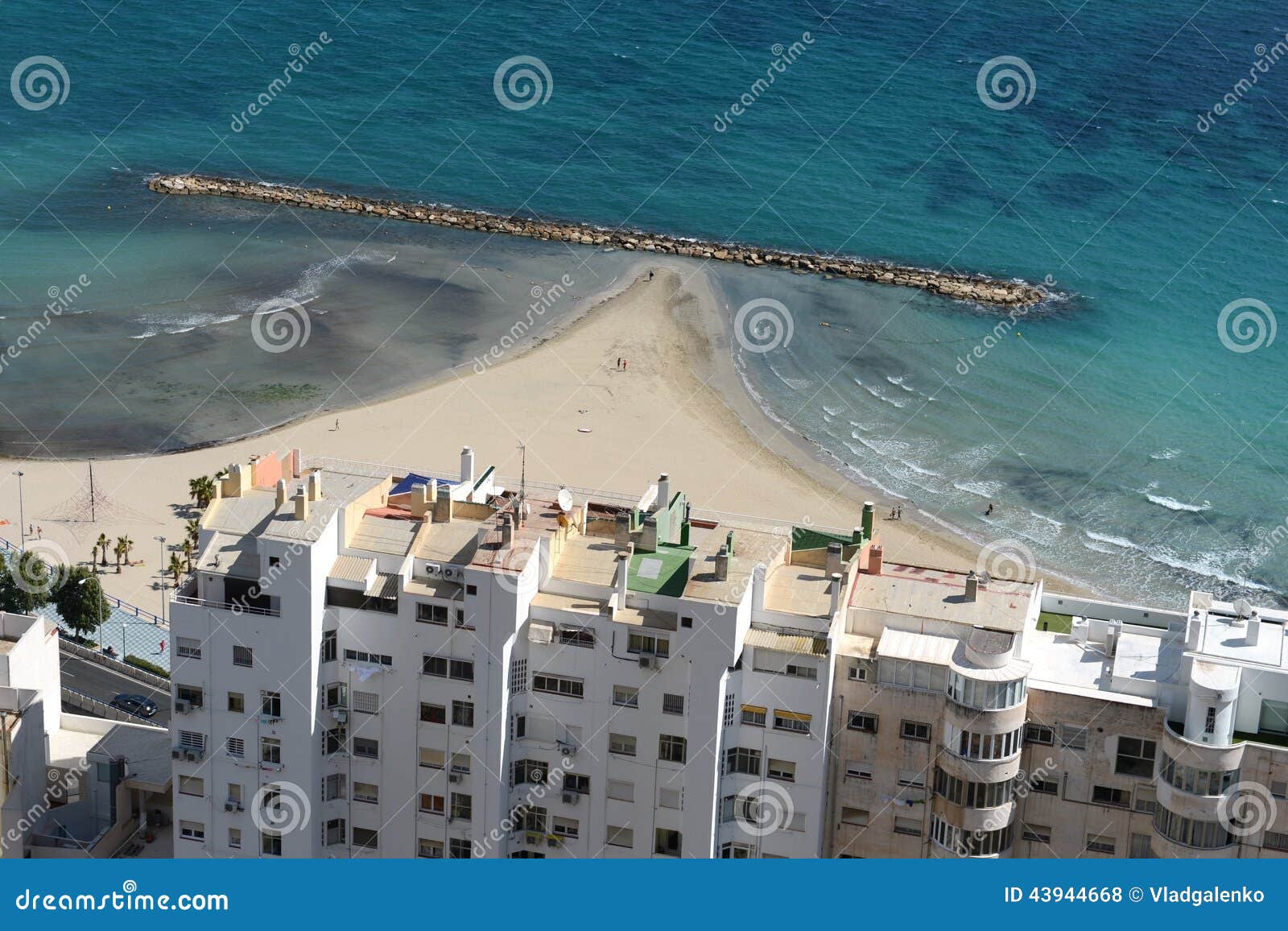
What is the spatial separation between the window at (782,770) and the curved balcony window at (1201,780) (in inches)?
467

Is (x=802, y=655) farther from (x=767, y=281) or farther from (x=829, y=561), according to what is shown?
(x=767, y=281)

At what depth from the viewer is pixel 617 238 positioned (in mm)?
169625

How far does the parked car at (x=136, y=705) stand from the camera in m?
86.4

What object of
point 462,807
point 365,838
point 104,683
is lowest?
point 104,683

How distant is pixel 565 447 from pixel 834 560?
196 feet

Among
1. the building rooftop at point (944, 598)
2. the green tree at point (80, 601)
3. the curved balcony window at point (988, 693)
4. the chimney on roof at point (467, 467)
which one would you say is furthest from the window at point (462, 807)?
the green tree at point (80, 601)

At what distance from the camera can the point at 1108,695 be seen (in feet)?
201

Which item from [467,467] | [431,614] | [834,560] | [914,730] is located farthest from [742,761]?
[467,467]

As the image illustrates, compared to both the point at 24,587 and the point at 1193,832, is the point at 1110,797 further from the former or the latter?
the point at 24,587

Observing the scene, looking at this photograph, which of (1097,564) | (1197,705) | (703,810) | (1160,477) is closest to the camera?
(1197,705)

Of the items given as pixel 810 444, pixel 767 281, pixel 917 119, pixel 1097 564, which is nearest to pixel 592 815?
pixel 1097 564

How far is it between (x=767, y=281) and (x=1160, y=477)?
144 ft

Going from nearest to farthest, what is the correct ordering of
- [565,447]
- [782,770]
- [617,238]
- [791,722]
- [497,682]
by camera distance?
[791,722] < [497,682] < [782,770] < [565,447] < [617,238]

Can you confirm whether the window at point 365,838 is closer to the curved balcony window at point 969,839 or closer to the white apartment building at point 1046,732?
the white apartment building at point 1046,732
